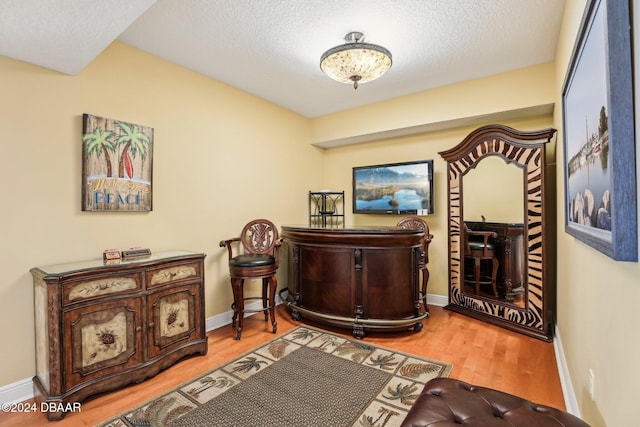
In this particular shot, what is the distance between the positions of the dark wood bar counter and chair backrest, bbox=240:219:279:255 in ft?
2.15

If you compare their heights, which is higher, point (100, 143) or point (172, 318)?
point (100, 143)

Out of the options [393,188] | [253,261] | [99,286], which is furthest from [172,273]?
[393,188]

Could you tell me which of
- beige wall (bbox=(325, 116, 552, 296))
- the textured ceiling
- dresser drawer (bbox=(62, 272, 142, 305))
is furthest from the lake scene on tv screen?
dresser drawer (bbox=(62, 272, 142, 305))

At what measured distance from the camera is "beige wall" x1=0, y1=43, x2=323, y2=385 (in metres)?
2.02

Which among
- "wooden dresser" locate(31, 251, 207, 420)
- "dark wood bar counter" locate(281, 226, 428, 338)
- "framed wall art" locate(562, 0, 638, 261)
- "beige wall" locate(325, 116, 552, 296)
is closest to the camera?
"framed wall art" locate(562, 0, 638, 261)

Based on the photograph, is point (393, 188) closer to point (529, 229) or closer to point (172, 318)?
point (529, 229)

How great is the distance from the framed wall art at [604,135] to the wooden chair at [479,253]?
1921 mm

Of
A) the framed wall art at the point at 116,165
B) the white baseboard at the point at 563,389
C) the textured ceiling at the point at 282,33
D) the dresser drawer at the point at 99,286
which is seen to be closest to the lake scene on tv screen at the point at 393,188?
the textured ceiling at the point at 282,33

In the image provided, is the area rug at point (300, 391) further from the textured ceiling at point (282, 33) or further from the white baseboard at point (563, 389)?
the textured ceiling at point (282, 33)

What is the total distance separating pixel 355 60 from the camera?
2.39 metres

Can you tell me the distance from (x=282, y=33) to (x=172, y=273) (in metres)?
2.15

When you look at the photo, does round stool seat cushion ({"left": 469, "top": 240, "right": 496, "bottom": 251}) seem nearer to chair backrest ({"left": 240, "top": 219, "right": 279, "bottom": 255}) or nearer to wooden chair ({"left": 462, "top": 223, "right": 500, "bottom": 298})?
wooden chair ({"left": 462, "top": 223, "right": 500, "bottom": 298})

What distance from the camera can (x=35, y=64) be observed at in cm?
208

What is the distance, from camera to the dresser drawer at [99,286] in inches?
75.1
